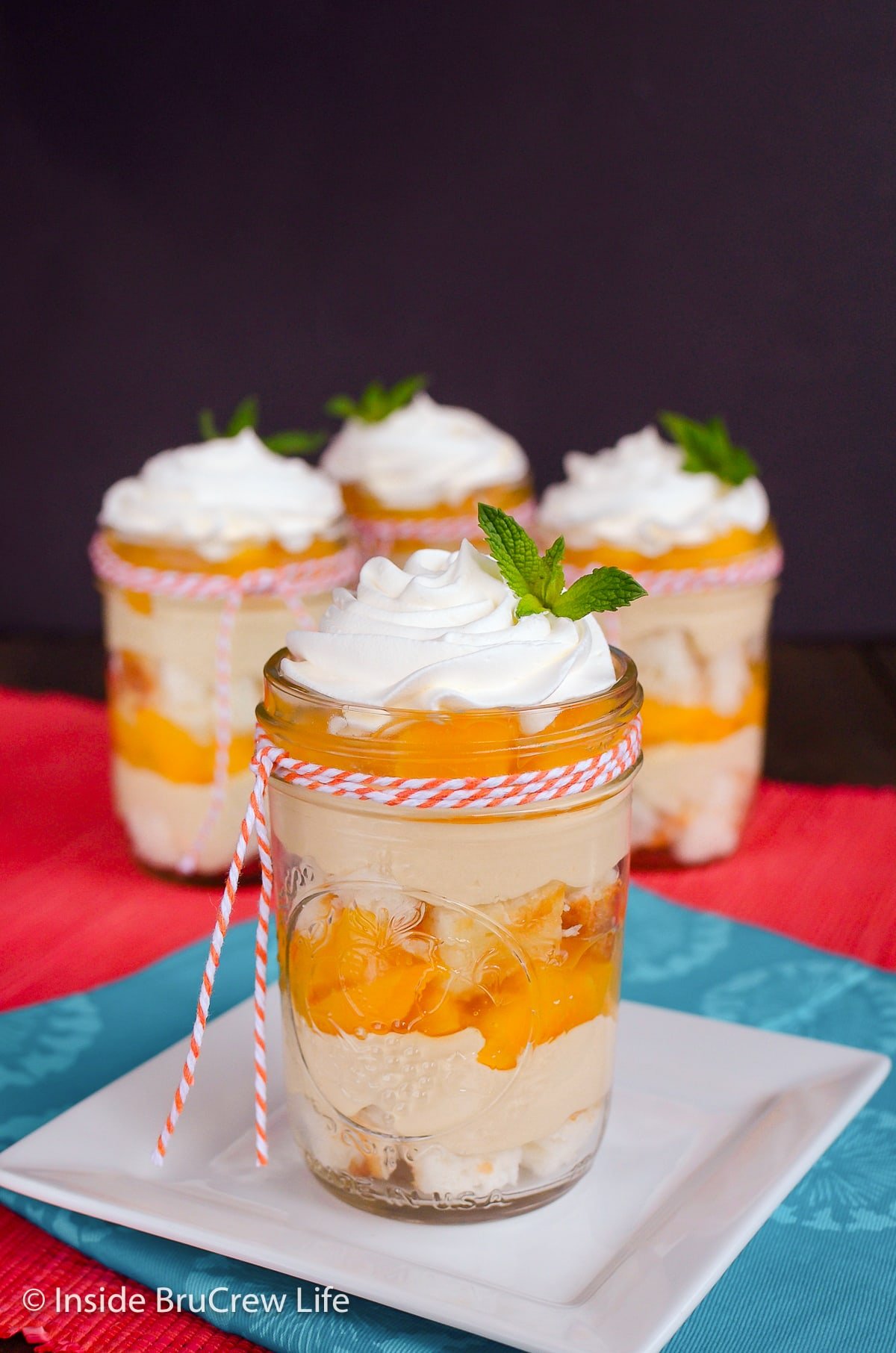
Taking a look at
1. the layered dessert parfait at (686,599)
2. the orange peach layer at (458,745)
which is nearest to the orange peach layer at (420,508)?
the layered dessert parfait at (686,599)


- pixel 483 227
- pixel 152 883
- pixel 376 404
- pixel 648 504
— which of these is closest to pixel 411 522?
pixel 376 404

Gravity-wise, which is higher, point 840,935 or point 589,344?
point 589,344

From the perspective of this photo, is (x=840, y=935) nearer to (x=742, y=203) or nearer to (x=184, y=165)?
(x=742, y=203)

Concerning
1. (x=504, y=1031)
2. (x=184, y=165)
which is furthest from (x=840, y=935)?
(x=184, y=165)

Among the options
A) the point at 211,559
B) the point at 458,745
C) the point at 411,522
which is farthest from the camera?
the point at 411,522

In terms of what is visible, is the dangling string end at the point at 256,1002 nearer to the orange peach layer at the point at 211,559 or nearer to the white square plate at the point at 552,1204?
the white square plate at the point at 552,1204

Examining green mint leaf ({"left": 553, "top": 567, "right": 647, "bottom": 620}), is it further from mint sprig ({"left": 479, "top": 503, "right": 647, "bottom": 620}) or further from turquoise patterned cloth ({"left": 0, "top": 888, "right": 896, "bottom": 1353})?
turquoise patterned cloth ({"left": 0, "top": 888, "right": 896, "bottom": 1353})

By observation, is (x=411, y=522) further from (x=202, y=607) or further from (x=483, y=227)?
(x=483, y=227)
